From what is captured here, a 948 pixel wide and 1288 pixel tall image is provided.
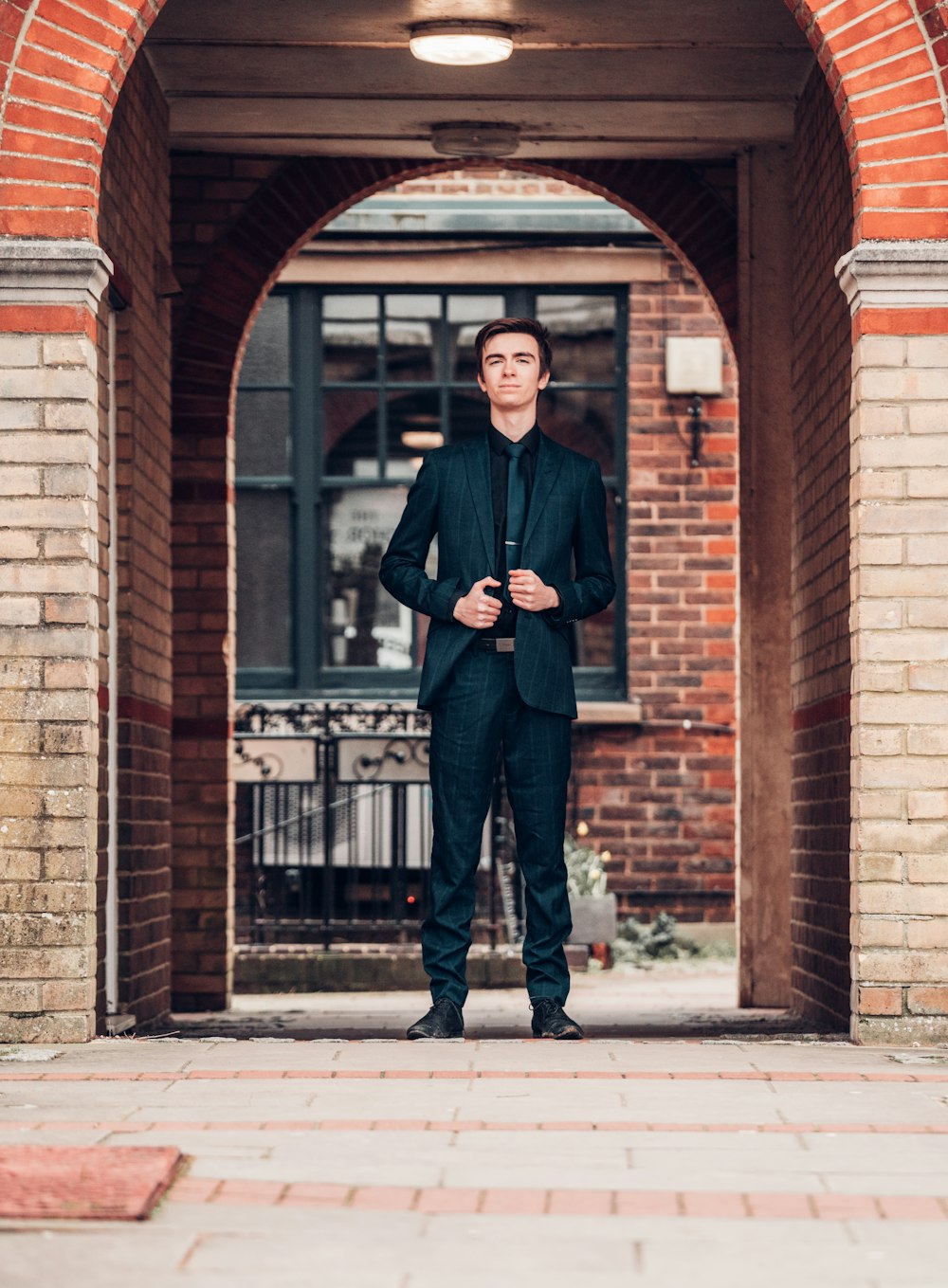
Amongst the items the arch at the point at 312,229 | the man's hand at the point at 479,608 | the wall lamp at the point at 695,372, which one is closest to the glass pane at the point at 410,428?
the wall lamp at the point at 695,372

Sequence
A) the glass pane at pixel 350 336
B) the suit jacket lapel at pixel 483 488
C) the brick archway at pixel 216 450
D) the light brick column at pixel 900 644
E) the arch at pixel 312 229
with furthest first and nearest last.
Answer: the glass pane at pixel 350 336, the arch at pixel 312 229, the brick archway at pixel 216 450, the suit jacket lapel at pixel 483 488, the light brick column at pixel 900 644

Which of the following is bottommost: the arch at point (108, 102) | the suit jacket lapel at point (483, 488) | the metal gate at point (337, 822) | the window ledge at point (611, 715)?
the metal gate at point (337, 822)

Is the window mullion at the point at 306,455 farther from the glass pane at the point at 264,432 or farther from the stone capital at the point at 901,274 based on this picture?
the stone capital at the point at 901,274

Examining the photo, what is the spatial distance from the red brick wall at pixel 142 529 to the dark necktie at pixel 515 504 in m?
1.56

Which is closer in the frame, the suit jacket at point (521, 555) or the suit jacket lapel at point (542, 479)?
the suit jacket at point (521, 555)

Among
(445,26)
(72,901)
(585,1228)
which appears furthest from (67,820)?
(445,26)

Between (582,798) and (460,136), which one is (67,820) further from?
(582,798)

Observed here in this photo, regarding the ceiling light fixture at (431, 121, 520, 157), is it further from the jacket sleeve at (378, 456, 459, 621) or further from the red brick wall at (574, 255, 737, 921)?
the red brick wall at (574, 255, 737, 921)

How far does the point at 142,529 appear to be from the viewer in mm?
8398

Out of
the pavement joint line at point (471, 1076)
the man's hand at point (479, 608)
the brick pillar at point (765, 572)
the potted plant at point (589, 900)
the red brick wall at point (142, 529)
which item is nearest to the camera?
the pavement joint line at point (471, 1076)

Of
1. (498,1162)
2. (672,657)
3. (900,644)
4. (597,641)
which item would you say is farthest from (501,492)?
(597,641)

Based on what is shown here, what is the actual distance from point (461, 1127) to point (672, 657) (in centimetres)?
1033

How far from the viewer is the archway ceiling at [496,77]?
26.9ft

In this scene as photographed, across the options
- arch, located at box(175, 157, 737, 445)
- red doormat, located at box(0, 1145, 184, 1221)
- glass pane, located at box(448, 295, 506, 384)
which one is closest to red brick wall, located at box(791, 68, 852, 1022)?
arch, located at box(175, 157, 737, 445)
